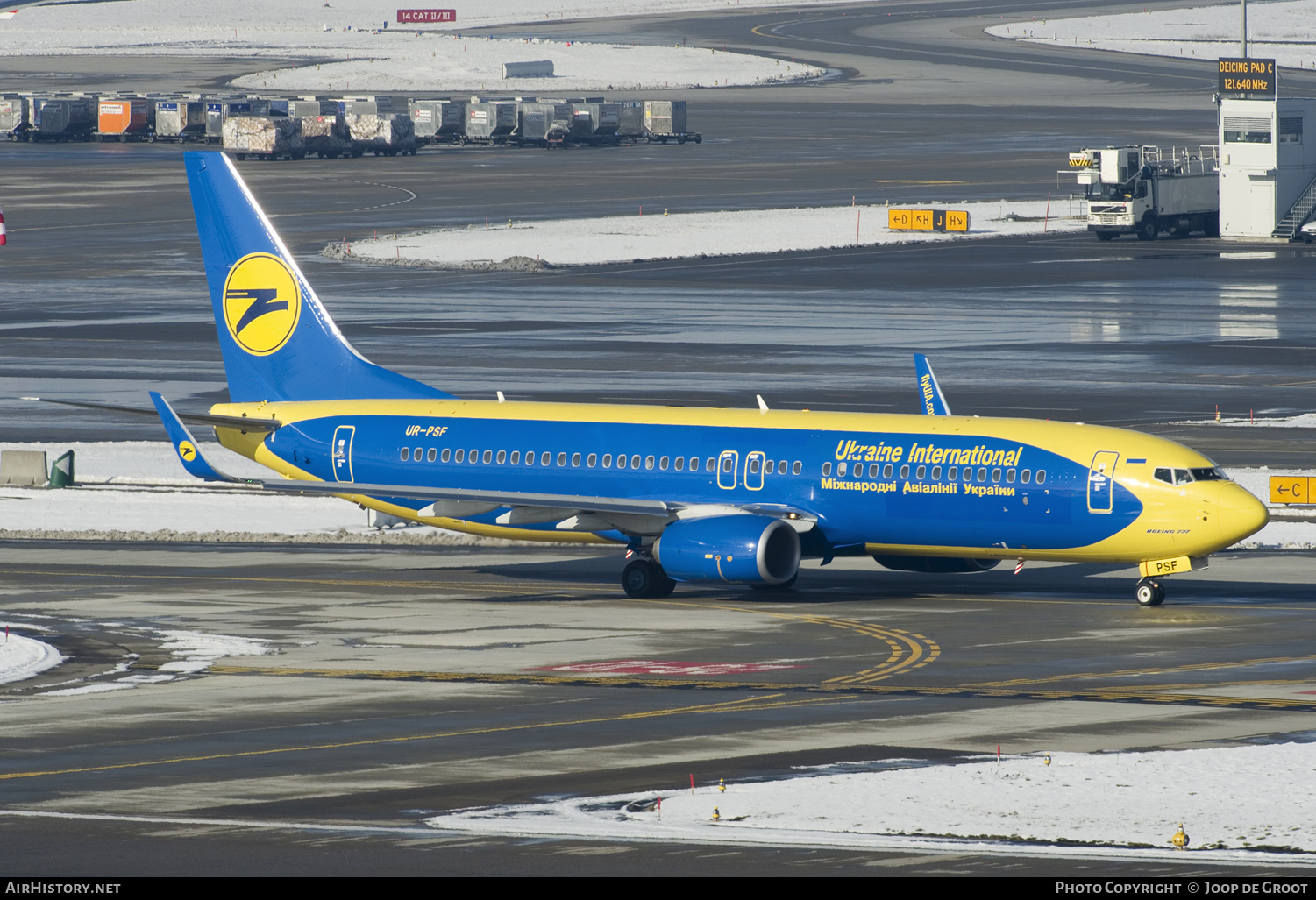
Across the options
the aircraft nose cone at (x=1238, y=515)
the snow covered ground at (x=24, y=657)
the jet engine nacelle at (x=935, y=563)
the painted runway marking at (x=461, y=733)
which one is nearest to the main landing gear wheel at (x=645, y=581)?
the jet engine nacelle at (x=935, y=563)

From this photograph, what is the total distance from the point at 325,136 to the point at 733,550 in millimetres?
154343

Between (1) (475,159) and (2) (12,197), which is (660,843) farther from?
(1) (475,159)

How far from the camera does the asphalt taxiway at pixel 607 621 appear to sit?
2941 cm

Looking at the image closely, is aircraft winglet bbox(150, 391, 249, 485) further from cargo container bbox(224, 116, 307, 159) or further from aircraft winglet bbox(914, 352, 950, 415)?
cargo container bbox(224, 116, 307, 159)

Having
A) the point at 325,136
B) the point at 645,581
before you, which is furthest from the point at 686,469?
the point at 325,136

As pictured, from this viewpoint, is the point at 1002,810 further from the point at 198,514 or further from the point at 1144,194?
the point at 1144,194

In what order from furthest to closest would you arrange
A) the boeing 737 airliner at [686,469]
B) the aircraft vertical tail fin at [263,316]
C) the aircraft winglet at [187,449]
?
the aircraft vertical tail fin at [263,316]
the aircraft winglet at [187,449]
the boeing 737 airliner at [686,469]

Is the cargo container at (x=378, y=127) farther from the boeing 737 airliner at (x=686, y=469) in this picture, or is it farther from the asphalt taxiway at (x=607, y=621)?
the boeing 737 airliner at (x=686, y=469)

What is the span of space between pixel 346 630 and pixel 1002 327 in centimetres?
6053

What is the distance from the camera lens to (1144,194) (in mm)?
138750

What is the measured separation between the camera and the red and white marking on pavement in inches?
1593

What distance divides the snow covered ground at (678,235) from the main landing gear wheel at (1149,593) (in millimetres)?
81248
